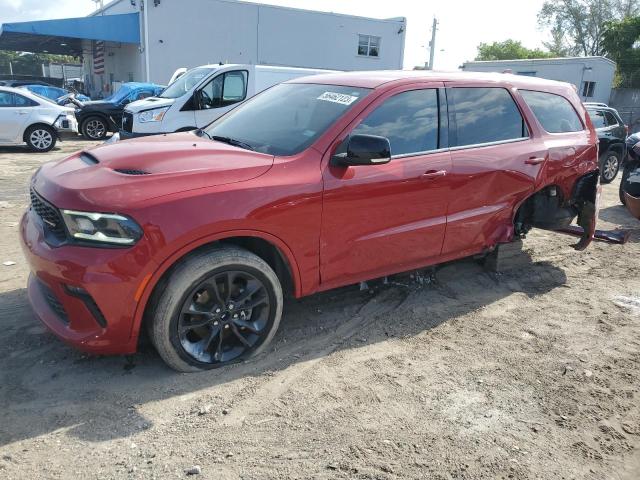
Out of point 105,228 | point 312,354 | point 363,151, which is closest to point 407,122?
point 363,151

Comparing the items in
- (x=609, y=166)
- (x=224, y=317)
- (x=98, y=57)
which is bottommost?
(x=224, y=317)

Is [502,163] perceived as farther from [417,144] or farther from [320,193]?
[320,193]

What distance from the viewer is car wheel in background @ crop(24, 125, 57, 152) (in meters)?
12.2

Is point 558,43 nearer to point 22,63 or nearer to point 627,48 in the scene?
point 627,48

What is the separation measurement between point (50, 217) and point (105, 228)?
466 mm

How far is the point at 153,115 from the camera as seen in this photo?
1080 centimetres

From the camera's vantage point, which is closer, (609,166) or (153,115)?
(153,115)

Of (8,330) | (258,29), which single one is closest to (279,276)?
(8,330)

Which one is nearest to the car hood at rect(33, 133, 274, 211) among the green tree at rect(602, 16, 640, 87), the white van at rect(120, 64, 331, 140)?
the white van at rect(120, 64, 331, 140)

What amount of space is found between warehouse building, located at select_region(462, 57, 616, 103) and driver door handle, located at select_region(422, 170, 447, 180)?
25.5 metres

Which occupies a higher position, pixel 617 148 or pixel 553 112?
A: pixel 553 112

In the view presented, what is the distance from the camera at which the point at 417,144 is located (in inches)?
153

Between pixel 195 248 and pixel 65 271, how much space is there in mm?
693

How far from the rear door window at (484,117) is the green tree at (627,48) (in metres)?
38.4
